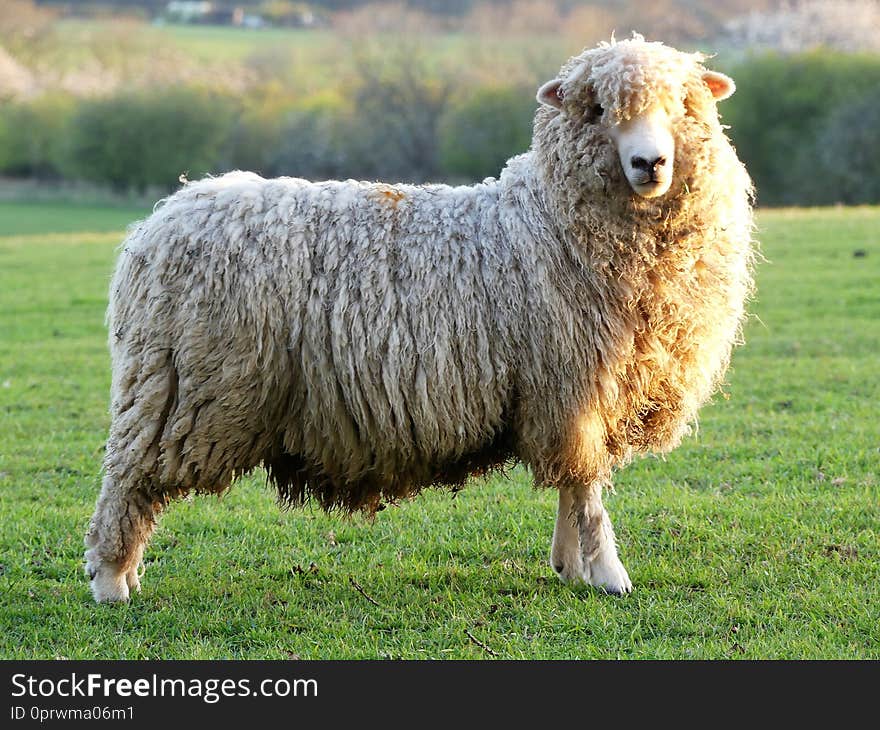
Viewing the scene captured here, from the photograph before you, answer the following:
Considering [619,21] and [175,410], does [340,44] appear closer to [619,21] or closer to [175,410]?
[619,21]

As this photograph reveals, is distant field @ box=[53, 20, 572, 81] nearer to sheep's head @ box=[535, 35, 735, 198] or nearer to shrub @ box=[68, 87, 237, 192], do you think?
shrub @ box=[68, 87, 237, 192]

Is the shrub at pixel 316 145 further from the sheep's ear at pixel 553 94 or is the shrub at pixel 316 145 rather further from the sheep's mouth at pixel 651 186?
the sheep's mouth at pixel 651 186

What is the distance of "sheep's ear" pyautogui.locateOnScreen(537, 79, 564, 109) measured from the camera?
467 cm

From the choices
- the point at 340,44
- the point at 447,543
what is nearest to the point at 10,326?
the point at 447,543

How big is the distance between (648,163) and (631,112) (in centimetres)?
23

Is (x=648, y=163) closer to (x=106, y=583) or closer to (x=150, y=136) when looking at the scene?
(x=106, y=583)

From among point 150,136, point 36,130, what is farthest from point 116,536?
point 36,130

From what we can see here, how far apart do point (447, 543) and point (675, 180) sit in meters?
2.04

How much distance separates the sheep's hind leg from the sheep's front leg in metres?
1.73

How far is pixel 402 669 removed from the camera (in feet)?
13.3

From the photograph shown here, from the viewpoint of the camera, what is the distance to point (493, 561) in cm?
529

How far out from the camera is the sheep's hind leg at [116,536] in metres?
4.75

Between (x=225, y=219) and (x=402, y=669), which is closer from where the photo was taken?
(x=402, y=669)

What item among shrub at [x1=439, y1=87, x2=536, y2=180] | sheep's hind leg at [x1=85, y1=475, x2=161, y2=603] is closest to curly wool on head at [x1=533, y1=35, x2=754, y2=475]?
sheep's hind leg at [x1=85, y1=475, x2=161, y2=603]
